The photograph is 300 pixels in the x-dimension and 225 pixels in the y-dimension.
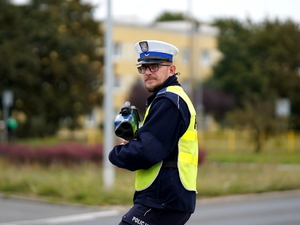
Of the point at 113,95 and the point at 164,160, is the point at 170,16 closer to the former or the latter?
the point at 113,95

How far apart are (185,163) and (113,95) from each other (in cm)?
1095

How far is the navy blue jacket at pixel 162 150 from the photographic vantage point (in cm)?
404

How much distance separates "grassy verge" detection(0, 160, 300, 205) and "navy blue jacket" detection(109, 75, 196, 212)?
9.47m

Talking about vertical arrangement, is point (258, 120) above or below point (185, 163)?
above

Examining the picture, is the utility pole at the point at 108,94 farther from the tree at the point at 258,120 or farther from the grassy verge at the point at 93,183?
the tree at the point at 258,120

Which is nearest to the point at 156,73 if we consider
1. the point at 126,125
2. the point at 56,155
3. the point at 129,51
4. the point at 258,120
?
the point at 126,125

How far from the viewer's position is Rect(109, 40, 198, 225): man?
13.3 feet

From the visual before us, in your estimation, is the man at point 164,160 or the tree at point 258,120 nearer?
the man at point 164,160

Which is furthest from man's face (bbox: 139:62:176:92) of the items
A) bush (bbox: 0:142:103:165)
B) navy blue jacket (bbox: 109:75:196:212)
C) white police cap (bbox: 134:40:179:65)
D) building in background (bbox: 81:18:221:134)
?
building in background (bbox: 81:18:221:134)

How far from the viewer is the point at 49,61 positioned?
4394 centimetres

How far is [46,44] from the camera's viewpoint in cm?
4344

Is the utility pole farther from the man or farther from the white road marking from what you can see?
the man

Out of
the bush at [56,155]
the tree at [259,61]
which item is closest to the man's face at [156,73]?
the bush at [56,155]

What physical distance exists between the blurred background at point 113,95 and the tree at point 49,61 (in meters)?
0.07
